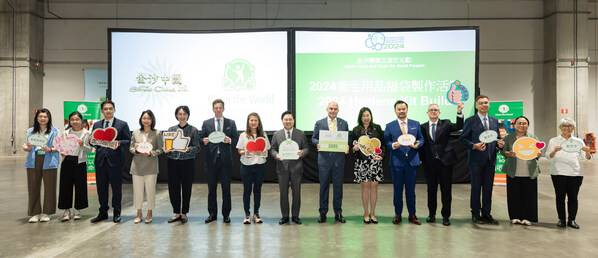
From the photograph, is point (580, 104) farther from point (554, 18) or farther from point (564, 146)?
point (564, 146)

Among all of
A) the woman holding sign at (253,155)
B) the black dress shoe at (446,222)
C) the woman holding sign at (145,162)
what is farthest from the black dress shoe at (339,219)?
the woman holding sign at (145,162)

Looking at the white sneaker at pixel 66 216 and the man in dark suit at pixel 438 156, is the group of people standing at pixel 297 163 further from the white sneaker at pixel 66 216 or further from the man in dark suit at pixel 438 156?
the white sneaker at pixel 66 216

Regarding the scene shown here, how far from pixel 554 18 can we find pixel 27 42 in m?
17.9

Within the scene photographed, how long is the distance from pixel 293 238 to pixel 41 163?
10.6 ft

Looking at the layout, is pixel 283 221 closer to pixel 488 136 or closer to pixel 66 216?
pixel 488 136

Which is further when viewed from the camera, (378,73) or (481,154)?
(378,73)

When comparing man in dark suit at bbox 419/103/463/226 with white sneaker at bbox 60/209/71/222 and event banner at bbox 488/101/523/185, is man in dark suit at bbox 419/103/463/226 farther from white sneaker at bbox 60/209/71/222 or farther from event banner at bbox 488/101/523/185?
white sneaker at bbox 60/209/71/222

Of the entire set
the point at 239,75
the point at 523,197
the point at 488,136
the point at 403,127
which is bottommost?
the point at 523,197

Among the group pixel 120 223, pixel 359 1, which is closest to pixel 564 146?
pixel 120 223

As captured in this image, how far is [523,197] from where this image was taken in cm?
484

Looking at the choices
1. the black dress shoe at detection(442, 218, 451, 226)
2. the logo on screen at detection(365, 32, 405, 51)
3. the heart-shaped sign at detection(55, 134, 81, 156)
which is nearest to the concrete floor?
the black dress shoe at detection(442, 218, 451, 226)

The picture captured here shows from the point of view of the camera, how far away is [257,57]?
7.91 metres

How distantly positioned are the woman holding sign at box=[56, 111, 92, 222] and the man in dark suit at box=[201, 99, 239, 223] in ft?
4.75

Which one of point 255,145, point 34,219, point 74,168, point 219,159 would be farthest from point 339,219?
point 34,219
